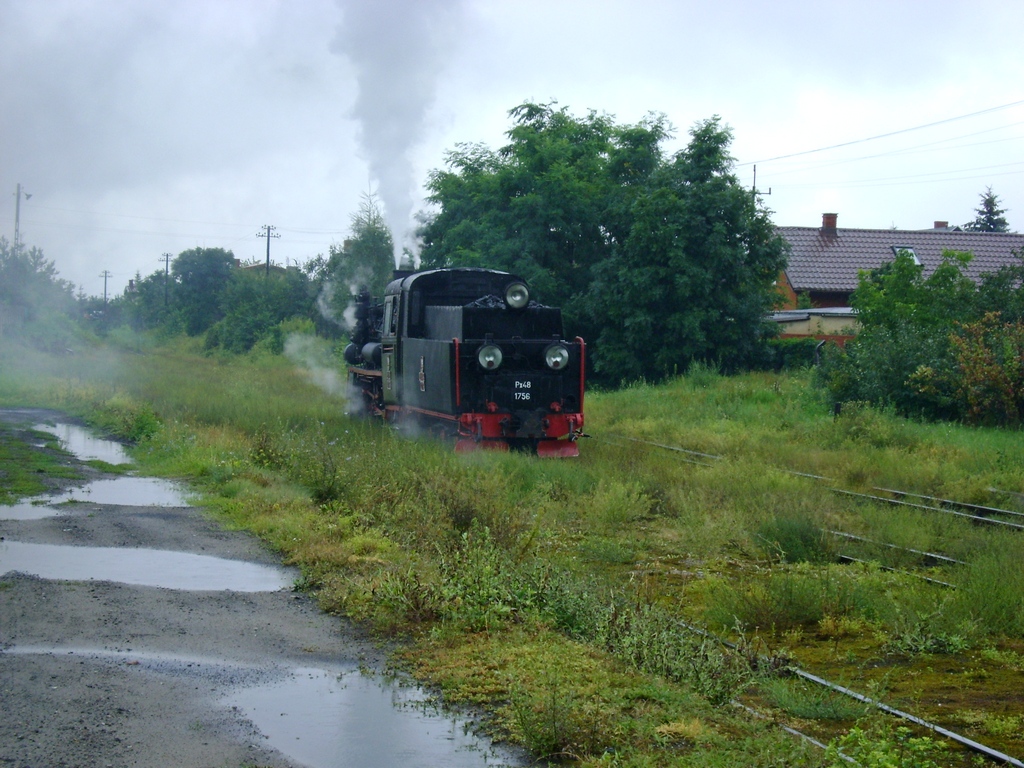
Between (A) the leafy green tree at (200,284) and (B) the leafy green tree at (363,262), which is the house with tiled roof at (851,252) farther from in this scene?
(A) the leafy green tree at (200,284)

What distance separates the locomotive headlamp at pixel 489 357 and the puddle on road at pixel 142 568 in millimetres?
6022

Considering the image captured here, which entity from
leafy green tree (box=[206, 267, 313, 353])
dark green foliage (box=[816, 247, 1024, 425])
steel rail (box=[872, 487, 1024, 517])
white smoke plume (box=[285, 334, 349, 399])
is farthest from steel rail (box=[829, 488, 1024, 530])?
leafy green tree (box=[206, 267, 313, 353])

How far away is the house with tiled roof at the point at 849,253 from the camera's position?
4169 cm

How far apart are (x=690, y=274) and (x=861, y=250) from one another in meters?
19.5

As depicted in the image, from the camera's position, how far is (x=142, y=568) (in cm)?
850

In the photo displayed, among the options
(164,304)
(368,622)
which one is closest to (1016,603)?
(368,622)

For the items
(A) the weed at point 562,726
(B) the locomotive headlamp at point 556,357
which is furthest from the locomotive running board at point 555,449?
(A) the weed at point 562,726

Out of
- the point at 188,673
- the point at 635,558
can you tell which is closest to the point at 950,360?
the point at 635,558

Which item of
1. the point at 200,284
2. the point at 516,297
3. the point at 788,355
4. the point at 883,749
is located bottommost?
the point at 883,749

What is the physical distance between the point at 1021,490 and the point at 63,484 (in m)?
12.1

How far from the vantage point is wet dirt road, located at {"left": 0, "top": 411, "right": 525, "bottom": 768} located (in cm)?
477

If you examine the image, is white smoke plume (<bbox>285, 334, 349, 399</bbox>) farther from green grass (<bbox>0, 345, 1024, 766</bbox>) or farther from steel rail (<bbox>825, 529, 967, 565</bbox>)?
steel rail (<bbox>825, 529, 967, 565</bbox>)

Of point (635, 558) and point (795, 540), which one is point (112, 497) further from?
point (795, 540)

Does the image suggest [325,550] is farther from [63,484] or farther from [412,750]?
[63,484]
